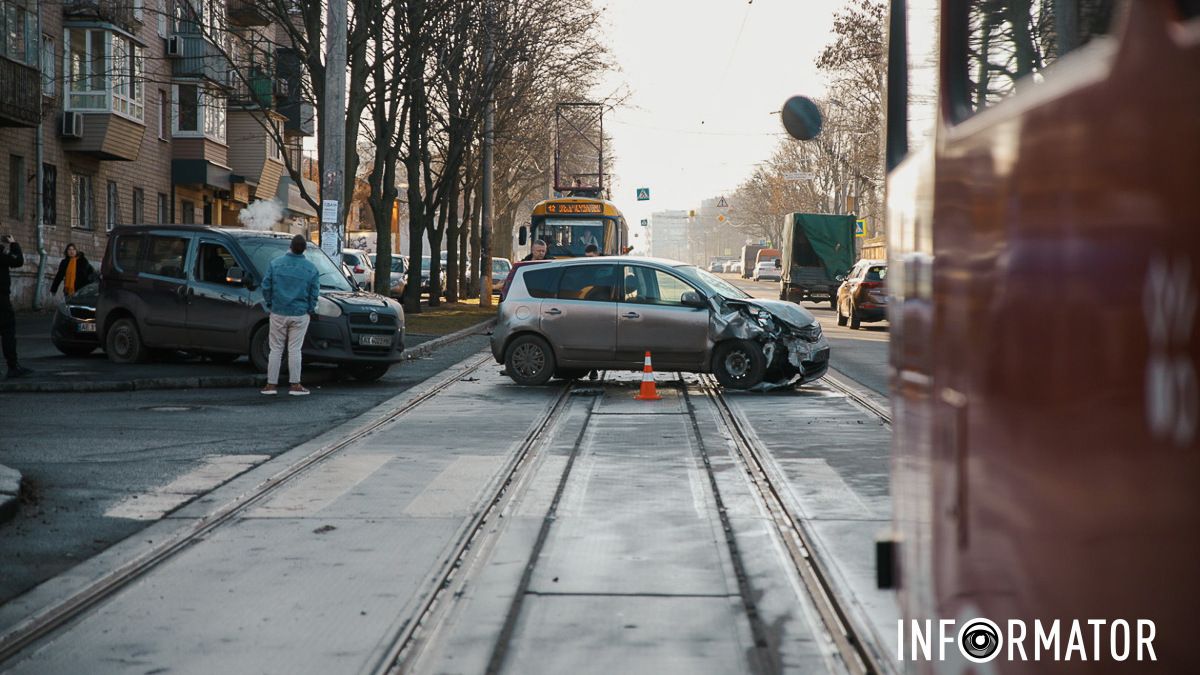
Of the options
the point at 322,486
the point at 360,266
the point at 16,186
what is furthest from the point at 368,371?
the point at 360,266

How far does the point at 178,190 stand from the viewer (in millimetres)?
47469

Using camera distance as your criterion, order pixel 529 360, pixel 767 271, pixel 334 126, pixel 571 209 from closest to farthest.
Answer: pixel 529 360 → pixel 334 126 → pixel 571 209 → pixel 767 271

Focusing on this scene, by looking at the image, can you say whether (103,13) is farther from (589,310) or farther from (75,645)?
(75,645)

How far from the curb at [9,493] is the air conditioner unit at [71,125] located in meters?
30.5

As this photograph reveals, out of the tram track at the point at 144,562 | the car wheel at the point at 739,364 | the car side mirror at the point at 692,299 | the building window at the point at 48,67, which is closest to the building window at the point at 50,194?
the building window at the point at 48,67

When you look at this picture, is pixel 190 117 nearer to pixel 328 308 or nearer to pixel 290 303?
pixel 328 308

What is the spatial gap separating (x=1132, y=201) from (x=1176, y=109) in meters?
0.14

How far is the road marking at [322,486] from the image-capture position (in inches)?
333

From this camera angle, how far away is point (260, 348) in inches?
727

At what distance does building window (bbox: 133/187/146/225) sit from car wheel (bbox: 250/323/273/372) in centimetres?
2640

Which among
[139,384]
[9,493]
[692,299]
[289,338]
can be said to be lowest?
[9,493]

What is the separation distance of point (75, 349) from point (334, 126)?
504 centimetres

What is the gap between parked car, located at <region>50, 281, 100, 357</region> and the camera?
21469 millimetres

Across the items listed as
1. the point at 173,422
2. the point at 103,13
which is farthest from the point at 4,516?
the point at 103,13
